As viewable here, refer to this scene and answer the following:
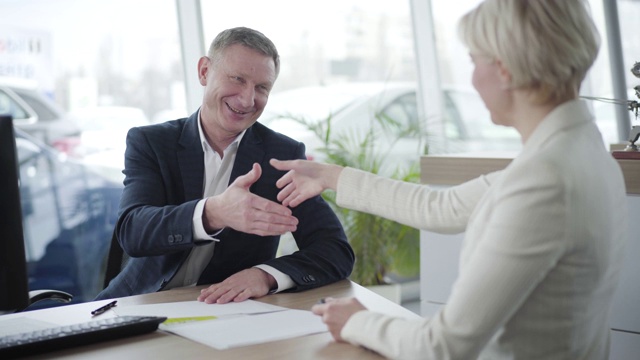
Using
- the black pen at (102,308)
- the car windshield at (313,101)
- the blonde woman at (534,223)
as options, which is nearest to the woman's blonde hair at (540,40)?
the blonde woman at (534,223)

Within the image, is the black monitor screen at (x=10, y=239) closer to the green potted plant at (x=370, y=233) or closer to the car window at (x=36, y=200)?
the car window at (x=36, y=200)

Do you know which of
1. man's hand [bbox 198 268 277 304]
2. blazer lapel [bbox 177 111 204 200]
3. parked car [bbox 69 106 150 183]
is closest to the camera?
man's hand [bbox 198 268 277 304]

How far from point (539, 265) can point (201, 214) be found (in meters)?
1.10

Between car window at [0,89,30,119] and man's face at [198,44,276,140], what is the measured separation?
7.79 feet

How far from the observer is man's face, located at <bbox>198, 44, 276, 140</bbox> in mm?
2777

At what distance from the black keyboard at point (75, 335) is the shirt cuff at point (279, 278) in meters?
0.45

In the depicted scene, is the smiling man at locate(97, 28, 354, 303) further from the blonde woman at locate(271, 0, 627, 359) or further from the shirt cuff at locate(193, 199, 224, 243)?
the blonde woman at locate(271, 0, 627, 359)

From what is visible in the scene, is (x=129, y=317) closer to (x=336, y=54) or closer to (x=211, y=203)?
(x=211, y=203)

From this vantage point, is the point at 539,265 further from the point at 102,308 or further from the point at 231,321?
the point at 102,308

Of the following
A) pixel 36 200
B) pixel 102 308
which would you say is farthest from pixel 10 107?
pixel 102 308

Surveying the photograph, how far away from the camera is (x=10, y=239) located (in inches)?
65.9

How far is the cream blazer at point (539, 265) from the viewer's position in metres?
1.39

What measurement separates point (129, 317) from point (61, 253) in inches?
136

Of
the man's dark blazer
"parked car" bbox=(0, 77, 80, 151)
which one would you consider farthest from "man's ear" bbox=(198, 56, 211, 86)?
"parked car" bbox=(0, 77, 80, 151)
